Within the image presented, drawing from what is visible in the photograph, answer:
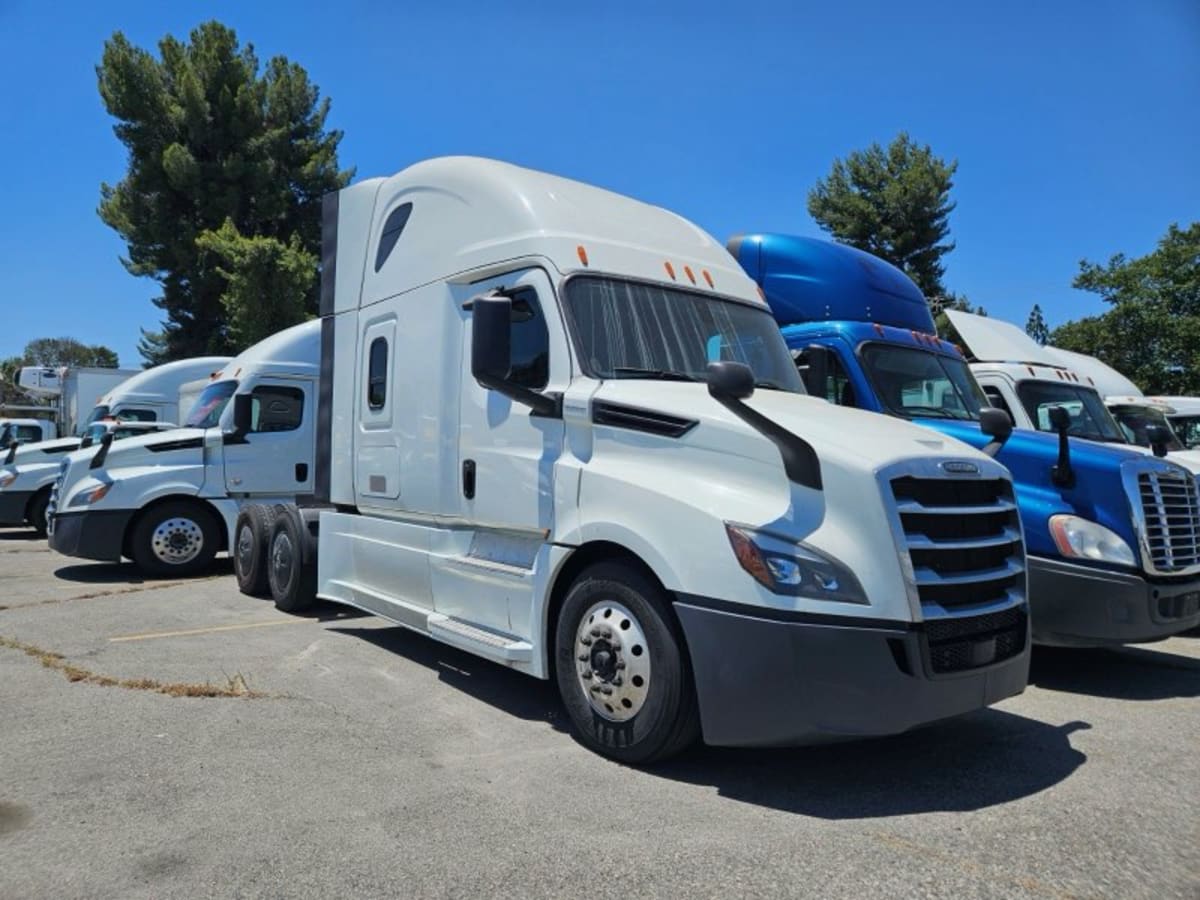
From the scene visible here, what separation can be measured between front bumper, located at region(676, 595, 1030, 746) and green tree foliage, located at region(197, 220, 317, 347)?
23.4 metres

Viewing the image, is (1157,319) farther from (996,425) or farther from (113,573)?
(113,573)

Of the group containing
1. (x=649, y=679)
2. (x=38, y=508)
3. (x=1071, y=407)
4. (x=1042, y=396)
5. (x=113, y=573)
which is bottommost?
(x=113, y=573)

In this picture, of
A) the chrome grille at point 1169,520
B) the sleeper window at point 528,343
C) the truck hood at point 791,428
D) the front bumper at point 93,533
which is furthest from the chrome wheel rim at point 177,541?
the chrome grille at point 1169,520

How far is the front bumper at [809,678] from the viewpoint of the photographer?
12.0ft

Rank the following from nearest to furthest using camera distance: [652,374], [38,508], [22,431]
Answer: [652,374]
[38,508]
[22,431]

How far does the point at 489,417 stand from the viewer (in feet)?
17.3

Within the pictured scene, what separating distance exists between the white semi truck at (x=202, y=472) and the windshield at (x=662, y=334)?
7.04 metres

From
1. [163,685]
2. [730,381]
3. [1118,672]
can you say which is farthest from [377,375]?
[1118,672]

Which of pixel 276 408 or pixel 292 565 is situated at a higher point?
pixel 276 408

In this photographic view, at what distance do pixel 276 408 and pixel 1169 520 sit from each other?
950 cm

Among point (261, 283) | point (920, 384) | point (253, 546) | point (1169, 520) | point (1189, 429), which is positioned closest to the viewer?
point (1169, 520)

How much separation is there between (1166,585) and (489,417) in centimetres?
460

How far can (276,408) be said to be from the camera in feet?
35.7

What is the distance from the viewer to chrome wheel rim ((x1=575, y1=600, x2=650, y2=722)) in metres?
4.14
